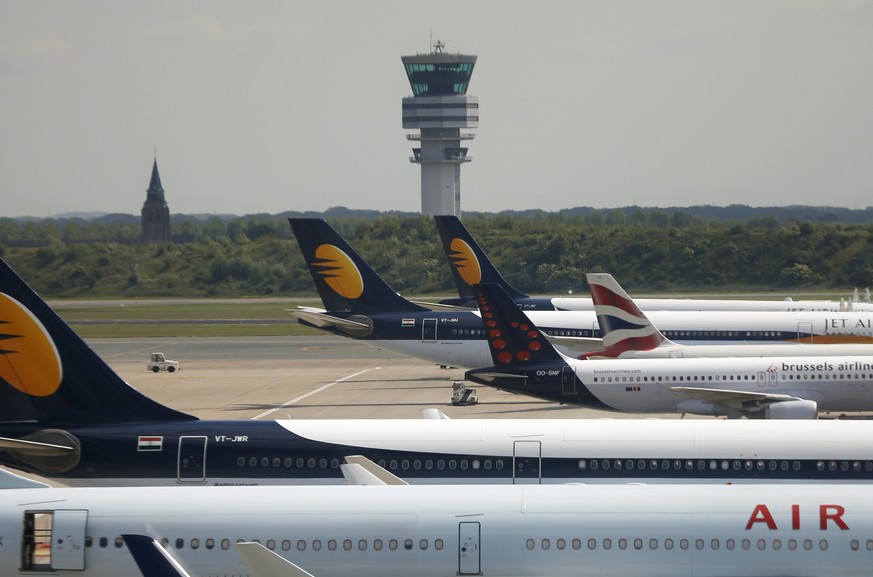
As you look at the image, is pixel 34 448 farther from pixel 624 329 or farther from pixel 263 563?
pixel 624 329

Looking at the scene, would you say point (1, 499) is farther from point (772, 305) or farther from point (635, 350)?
point (772, 305)

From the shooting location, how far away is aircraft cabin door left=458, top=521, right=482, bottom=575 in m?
16.7

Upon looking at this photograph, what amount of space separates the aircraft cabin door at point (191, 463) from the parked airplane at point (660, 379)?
15280 mm

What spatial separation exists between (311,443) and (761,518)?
10.3m

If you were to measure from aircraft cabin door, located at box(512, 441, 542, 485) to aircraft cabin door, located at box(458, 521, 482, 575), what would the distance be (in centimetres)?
654

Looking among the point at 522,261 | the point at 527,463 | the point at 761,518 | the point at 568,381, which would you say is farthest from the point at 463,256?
the point at 522,261

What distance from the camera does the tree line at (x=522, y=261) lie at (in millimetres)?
144625

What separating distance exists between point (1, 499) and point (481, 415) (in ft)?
97.8

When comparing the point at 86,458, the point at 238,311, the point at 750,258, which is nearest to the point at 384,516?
the point at 86,458

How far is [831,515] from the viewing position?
1652 cm

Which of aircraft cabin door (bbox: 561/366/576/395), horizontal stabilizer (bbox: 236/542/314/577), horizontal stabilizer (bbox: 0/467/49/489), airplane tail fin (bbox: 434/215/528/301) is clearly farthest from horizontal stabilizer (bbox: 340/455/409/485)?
airplane tail fin (bbox: 434/215/528/301)

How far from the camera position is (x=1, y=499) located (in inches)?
687

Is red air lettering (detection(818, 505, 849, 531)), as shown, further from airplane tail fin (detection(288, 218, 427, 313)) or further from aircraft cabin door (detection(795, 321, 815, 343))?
aircraft cabin door (detection(795, 321, 815, 343))

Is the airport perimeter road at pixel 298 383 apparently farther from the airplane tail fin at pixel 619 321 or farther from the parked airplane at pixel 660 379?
the parked airplane at pixel 660 379
